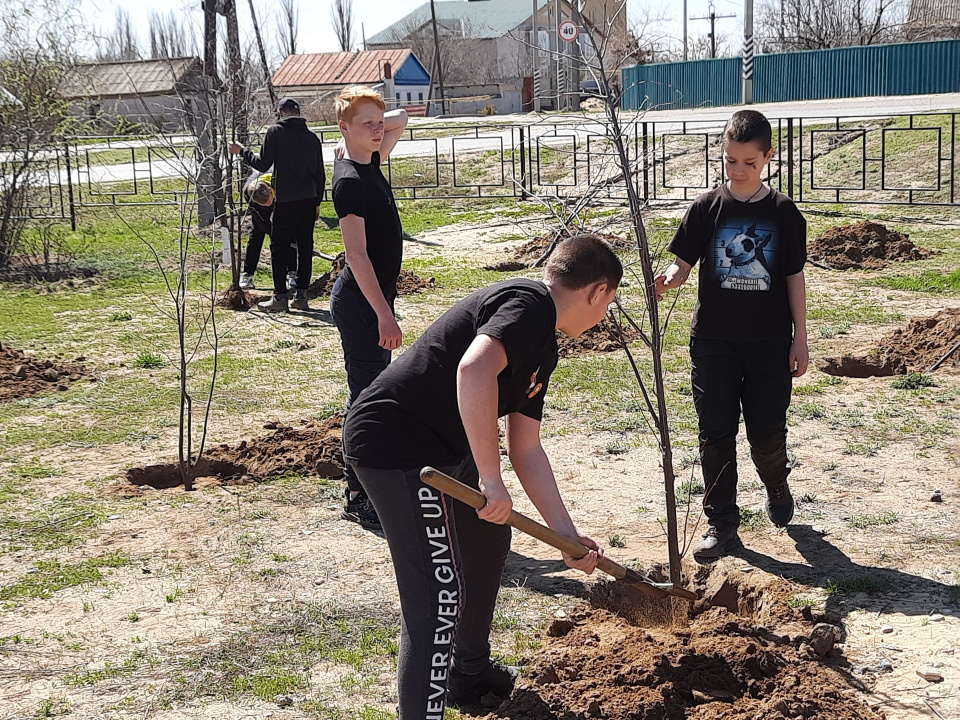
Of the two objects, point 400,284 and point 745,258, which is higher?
point 745,258

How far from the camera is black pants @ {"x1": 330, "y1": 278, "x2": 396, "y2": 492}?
4.75 meters

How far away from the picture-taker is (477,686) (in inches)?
132

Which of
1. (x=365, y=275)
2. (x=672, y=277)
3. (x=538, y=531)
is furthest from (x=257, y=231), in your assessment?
(x=538, y=531)

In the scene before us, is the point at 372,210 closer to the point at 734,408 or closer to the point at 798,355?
the point at 734,408

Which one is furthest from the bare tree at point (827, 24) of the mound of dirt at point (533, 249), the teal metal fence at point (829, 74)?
the mound of dirt at point (533, 249)

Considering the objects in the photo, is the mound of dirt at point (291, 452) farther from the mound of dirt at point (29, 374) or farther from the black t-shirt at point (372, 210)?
the mound of dirt at point (29, 374)

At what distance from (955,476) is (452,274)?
7466 millimetres

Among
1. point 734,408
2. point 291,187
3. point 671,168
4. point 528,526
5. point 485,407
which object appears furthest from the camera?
point 671,168

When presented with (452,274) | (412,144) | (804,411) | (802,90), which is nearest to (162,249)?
(452,274)

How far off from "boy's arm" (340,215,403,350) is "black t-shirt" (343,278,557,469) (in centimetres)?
174

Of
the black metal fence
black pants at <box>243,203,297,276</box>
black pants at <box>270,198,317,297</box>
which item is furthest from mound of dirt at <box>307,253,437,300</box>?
the black metal fence

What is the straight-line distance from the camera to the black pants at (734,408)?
14.2 feet

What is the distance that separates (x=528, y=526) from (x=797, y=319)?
2.04 metres

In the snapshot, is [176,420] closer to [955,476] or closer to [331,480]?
[331,480]
